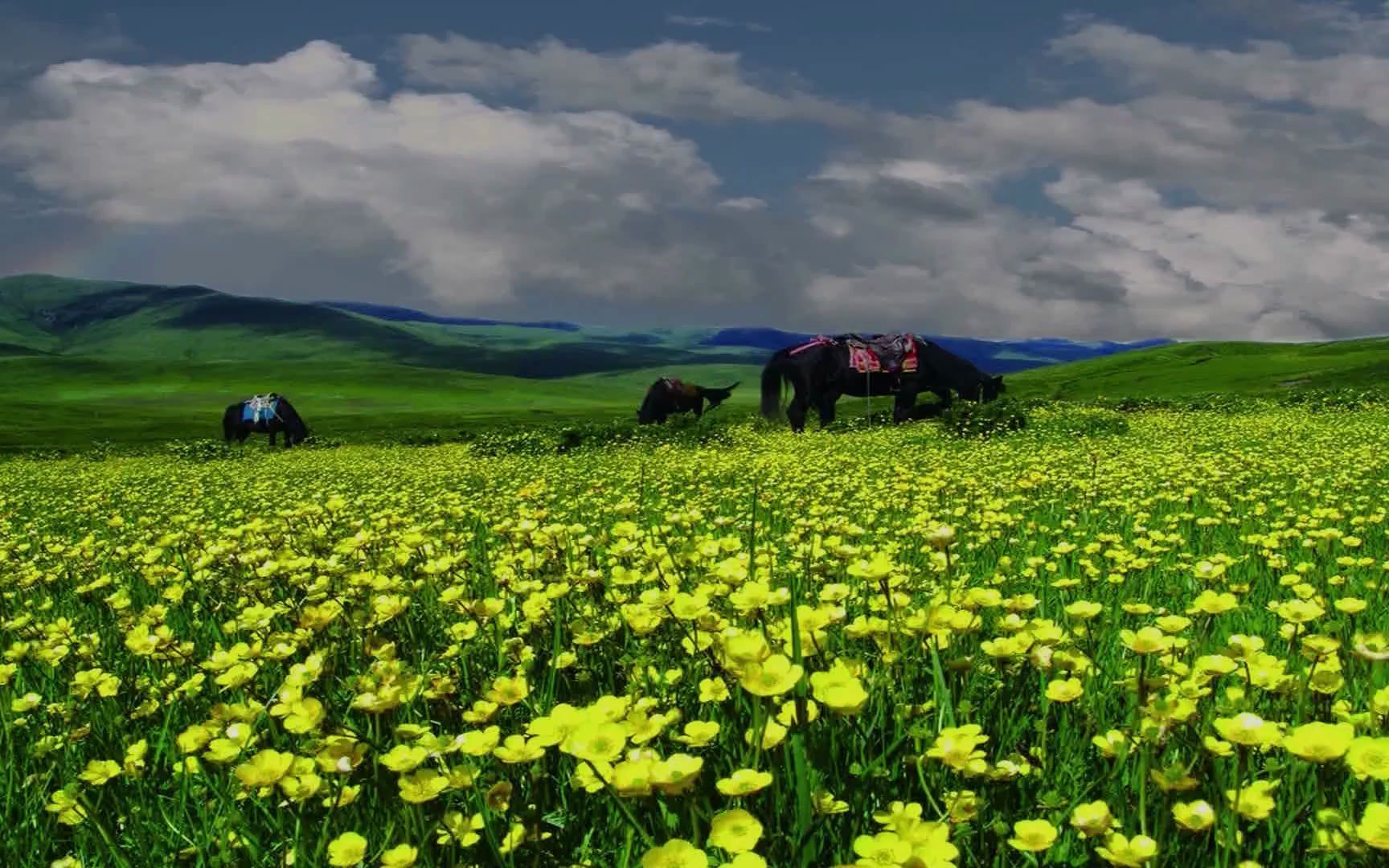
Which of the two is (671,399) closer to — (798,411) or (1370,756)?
(798,411)

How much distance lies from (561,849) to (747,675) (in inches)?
31.9

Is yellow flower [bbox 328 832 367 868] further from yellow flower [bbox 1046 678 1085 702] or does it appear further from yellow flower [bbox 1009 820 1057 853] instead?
yellow flower [bbox 1046 678 1085 702]

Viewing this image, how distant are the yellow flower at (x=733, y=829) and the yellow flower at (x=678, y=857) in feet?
0.33

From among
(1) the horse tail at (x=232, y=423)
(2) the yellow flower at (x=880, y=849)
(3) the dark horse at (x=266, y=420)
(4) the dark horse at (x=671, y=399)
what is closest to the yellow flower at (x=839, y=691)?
(2) the yellow flower at (x=880, y=849)

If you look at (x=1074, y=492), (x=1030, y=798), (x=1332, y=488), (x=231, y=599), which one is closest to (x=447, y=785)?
(x=1030, y=798)

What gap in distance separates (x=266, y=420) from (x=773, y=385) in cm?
3292

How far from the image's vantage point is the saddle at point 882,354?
2867cm

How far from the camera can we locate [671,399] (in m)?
38.6

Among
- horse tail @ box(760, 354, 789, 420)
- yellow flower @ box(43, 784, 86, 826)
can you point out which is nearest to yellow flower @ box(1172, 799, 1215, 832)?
yellow flower @ box(43, 784, 86, 826)

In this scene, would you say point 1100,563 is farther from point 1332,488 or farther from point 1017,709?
point 1332,488

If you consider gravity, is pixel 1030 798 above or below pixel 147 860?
above

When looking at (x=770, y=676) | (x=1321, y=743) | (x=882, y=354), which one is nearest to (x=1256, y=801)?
(x=1321, y=743)

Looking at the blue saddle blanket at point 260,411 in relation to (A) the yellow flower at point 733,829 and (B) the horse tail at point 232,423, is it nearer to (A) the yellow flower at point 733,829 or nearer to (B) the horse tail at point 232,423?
(B) the horse tail at point 232,423

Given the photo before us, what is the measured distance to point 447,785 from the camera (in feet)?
6.56
